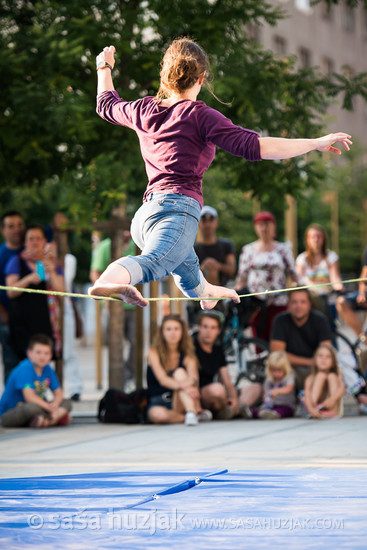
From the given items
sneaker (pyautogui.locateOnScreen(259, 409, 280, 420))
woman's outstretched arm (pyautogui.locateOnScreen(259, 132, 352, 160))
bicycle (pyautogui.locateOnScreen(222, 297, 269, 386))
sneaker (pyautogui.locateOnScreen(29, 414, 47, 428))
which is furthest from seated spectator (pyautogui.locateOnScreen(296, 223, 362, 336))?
woman's outstretched arm (pyautogui.locateOnScreen(259, 132, 352, 160))

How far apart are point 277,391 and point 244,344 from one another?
1.14 m

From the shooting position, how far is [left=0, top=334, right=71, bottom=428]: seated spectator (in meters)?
9.02

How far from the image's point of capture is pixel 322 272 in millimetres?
10602

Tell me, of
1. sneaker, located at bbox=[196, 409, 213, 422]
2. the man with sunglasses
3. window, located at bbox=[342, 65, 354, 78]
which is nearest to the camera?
sneaker, located at bbox=[196, 409, 213, 422]

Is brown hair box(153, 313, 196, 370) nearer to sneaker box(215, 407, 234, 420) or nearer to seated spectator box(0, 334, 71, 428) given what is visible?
sneaker box(215, 407, 234, 420)

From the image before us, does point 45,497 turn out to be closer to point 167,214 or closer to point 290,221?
point 167,214

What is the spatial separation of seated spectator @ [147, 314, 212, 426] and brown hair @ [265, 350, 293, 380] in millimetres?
732

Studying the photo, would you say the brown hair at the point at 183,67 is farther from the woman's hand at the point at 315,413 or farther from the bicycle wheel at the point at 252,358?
the bicycle wheel at the point at 252,358

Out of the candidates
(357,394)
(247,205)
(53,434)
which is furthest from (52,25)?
(247,205)

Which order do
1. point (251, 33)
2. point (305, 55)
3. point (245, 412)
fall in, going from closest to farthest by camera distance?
point (245, 412) < point (251, 33) < point (305, 55)

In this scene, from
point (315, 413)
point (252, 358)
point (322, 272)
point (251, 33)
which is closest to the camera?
point (315, 413)

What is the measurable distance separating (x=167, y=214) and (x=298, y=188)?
5643 mm

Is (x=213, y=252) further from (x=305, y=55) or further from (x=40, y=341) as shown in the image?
(x=305, y=55)

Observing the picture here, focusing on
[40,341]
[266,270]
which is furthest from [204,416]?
[266,270]
